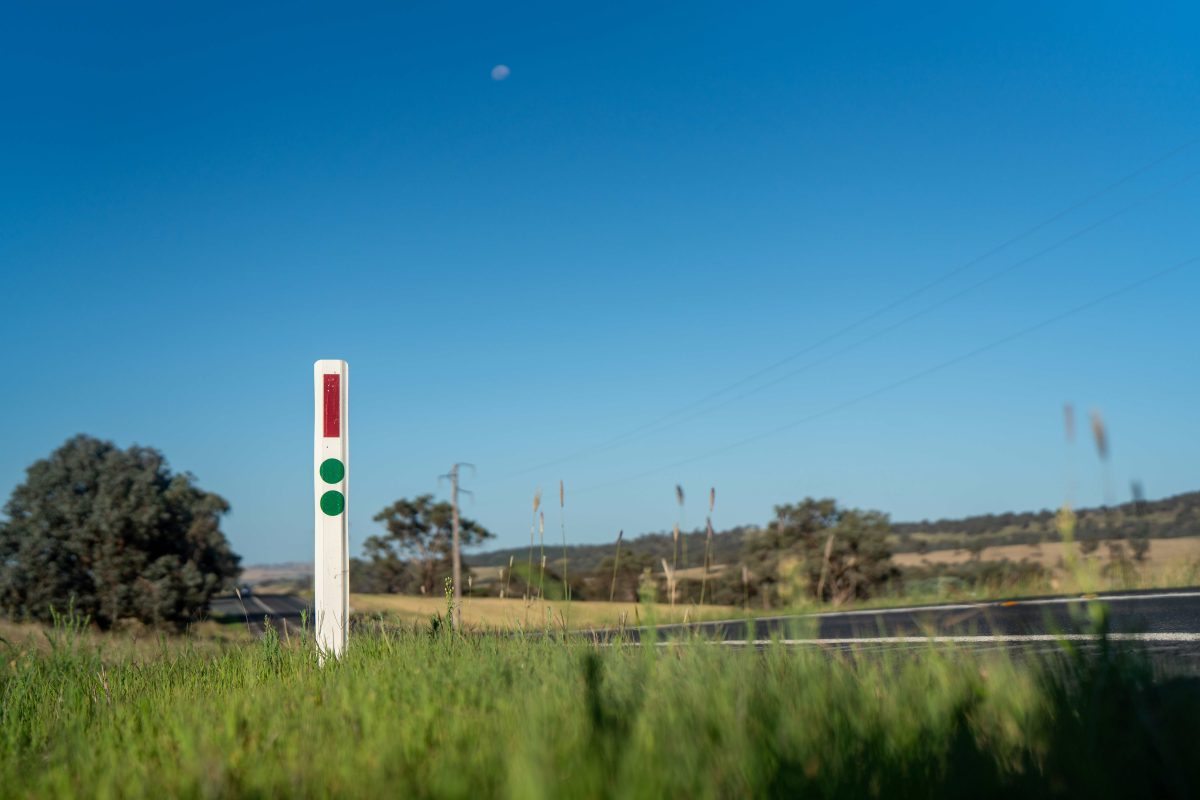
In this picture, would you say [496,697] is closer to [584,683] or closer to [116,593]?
[584,683]

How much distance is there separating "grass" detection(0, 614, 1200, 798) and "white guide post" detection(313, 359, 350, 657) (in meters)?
1.68

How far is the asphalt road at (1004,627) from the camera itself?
182 inches

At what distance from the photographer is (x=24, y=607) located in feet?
132

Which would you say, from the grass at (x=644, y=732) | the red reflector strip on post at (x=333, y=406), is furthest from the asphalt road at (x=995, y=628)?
the red reflector strip on post at (x=333, y=406)

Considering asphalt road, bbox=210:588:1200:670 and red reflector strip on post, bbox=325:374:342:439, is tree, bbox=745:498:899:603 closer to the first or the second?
asphalt road, bbox=210:588:1200:670

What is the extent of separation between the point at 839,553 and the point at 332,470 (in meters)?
34.7

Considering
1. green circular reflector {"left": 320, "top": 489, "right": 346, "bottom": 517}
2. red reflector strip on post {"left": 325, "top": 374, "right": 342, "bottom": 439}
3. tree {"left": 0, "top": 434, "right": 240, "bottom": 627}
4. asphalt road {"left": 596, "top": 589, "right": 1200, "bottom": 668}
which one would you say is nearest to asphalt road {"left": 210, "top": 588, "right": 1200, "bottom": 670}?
asphalt road {"left": 596, "top": 589, "right": 1200, "bottom": 668}

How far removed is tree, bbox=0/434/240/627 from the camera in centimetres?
4150

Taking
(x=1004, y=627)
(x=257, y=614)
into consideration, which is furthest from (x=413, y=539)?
(x=1004, y=627)

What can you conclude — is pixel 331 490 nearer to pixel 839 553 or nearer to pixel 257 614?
pixel 839 553

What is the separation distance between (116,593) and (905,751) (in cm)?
4429

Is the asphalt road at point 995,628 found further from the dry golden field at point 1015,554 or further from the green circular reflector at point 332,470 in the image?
the dry golden field at point 1015,554

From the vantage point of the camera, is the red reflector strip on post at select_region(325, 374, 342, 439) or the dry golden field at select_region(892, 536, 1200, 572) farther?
the dry golden field at select_region(892, 536, 1200, 572)

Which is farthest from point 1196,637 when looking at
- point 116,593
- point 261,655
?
point 116,593
